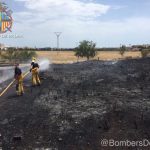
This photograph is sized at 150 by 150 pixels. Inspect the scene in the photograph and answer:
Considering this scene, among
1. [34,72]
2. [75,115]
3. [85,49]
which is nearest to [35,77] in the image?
[34,72]

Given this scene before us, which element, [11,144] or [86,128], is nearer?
[11,144]

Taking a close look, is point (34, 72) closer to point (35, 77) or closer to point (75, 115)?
point (35, 77)

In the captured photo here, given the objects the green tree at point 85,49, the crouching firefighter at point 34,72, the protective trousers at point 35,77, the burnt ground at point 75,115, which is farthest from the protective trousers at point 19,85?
the green tree at point 85,49

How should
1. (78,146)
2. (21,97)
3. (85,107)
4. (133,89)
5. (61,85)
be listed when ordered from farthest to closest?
(61,85)
(133,89)
(21,97)
(85,107)
(78,146)

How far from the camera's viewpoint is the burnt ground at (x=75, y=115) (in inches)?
607

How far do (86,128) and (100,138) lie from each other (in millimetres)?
1237

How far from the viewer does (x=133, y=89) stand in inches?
976

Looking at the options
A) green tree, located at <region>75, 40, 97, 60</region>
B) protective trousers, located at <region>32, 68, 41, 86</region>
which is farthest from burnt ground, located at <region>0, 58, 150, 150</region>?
green tree, located at <region>75, 40, 97, 60</region>

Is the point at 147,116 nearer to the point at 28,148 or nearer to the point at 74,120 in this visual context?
the point at 74,120

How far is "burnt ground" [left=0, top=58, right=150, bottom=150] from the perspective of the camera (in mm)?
15422

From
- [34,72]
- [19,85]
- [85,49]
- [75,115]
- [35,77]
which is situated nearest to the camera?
[75,115]

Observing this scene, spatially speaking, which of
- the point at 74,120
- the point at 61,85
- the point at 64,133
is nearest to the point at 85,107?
the point at 74,120

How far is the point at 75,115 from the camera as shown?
18.3 metres

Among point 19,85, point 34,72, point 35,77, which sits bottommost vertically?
point 19,85
